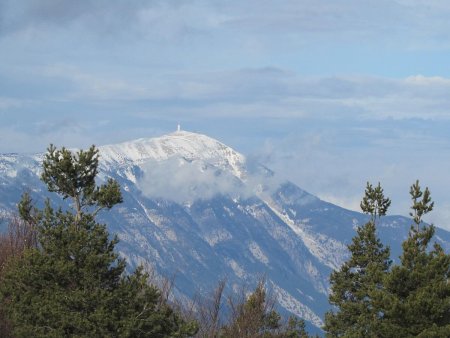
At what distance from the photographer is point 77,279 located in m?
54.3

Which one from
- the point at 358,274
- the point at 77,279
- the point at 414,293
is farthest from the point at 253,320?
the point at 77,279

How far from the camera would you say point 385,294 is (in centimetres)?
5812

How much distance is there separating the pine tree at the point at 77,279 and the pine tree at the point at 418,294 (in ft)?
39.6

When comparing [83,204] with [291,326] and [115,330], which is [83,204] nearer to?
[115,330]

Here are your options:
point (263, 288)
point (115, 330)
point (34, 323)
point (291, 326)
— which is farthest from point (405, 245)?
point (291, 326)

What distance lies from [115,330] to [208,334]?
Result: 1128 inches

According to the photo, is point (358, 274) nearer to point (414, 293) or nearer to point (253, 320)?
point (253, 320)

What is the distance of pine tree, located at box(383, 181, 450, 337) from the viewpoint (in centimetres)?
5691

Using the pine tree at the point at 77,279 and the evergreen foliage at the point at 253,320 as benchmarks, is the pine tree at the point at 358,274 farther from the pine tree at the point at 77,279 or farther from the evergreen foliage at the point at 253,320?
the pine tree at the point at 77,279

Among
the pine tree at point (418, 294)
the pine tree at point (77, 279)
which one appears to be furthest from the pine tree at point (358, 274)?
the pine tree at point (77, 279)

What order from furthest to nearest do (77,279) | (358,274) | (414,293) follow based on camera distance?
(358,274), (414,293), (77,279)

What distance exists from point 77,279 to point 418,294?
19.7 metres

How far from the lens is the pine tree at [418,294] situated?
56906 millimetres

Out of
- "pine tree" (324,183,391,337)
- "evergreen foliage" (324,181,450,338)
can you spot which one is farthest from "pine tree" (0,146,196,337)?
"pine tree" (324,183,391,337)
